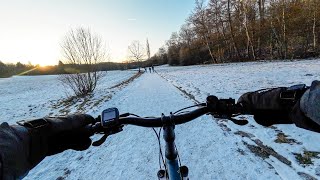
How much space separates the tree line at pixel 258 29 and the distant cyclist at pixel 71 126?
30137 mm

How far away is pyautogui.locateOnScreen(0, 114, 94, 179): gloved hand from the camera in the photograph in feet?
3.10

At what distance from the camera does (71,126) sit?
1.38m

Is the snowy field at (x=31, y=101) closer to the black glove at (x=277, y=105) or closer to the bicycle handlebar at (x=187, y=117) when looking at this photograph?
the bicycle handlebar at (x=187, y=117)

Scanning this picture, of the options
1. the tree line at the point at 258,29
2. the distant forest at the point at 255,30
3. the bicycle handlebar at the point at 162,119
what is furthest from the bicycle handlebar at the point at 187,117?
the tree line at the point at 258,29

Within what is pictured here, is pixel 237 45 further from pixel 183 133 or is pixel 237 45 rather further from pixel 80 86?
pixel 183 133

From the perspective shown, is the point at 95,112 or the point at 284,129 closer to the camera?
the point at 284,129

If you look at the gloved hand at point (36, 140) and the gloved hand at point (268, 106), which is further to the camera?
the gloved hand at point (268, 106)

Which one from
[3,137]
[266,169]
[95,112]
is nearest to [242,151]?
[266,169]

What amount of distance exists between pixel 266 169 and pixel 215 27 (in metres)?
42.8

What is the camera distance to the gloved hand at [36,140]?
0.94m

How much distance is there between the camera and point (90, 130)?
4.73 ft

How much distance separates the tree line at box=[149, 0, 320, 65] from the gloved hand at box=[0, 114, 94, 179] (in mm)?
30677

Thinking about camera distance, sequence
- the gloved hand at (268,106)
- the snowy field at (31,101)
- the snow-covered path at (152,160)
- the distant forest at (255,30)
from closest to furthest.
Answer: the gloved hand at (268,106)
the snow-covered path at (152,160)
the snowy field at (31,101)
the distant forest at (255,30)

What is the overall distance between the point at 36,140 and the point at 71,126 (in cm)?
23
